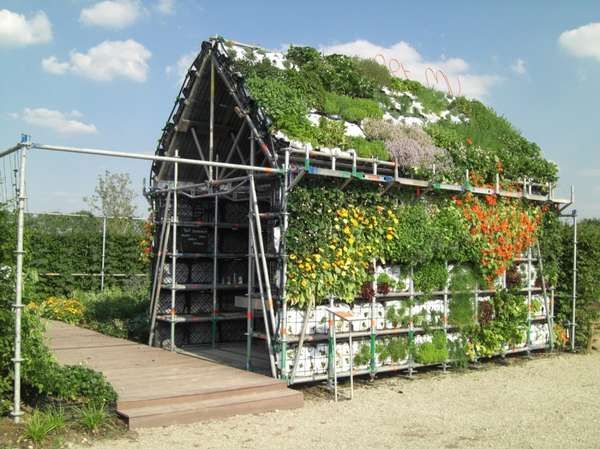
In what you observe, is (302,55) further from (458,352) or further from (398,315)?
(458,352)

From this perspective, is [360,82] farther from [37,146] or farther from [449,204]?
[37,146]

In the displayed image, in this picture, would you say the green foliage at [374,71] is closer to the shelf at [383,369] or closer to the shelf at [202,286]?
the shelf at [202,286]

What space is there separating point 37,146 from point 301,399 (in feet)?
14.2

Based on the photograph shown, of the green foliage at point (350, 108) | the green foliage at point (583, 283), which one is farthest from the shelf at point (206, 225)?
the green foliage at point (583, 283)

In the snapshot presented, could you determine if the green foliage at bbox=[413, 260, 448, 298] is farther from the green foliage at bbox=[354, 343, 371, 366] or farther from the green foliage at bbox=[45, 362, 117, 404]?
the green foliage at bbox=[45, 362, 117, 404]

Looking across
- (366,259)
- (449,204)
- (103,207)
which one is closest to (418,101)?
(449,204)

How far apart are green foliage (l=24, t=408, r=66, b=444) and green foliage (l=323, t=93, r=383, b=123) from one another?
5.89m

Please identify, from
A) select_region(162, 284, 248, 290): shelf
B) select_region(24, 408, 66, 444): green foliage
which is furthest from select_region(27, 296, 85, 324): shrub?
select_region(24, 408, 66, 444): green foliage

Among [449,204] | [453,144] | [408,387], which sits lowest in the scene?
[408,387]

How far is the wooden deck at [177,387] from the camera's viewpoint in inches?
299

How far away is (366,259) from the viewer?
9.86 m

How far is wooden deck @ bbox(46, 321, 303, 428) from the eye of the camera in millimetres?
7605

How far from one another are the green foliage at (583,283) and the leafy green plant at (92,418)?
9.22m

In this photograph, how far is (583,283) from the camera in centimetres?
1319
